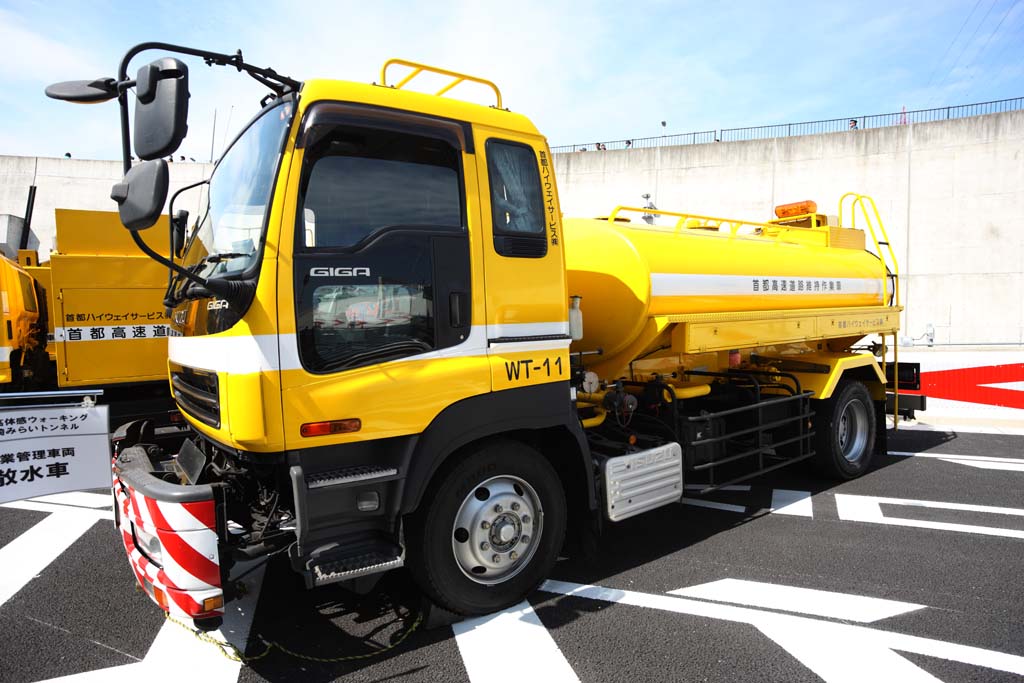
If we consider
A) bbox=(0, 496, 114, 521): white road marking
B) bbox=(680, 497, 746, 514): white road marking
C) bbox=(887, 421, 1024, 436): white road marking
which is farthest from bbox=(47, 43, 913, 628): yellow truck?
bbox=(887, 421, 1024, 436): white road marking

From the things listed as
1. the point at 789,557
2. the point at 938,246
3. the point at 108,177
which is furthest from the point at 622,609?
the point at 108,177

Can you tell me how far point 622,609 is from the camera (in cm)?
379

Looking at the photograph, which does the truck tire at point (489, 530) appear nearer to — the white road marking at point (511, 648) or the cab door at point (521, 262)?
the white road marking at point (511, 648)

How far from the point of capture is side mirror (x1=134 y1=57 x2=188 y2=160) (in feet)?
8.23

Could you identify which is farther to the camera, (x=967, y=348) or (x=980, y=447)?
(x=967, y=348)

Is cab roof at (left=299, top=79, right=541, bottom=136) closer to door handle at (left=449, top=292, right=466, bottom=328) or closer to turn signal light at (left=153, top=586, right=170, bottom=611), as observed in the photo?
door handle at (left=449, top=292, right=466, bottom=328)

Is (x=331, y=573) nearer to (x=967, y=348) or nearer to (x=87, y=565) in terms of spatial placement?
(x=87, y=565)

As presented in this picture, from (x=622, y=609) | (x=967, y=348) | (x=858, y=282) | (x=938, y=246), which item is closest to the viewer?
(x=622, y=609)

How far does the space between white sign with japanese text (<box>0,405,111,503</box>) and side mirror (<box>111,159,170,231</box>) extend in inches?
63.0

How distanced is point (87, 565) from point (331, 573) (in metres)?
2.79

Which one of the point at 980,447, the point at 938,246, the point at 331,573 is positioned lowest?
the point at 980,447

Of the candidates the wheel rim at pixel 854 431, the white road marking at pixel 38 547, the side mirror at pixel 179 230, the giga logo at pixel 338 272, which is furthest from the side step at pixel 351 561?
the wheel rim at pixel 854 431

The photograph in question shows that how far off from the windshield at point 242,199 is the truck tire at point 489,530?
5.06ft

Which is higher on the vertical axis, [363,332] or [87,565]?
[363,332]
